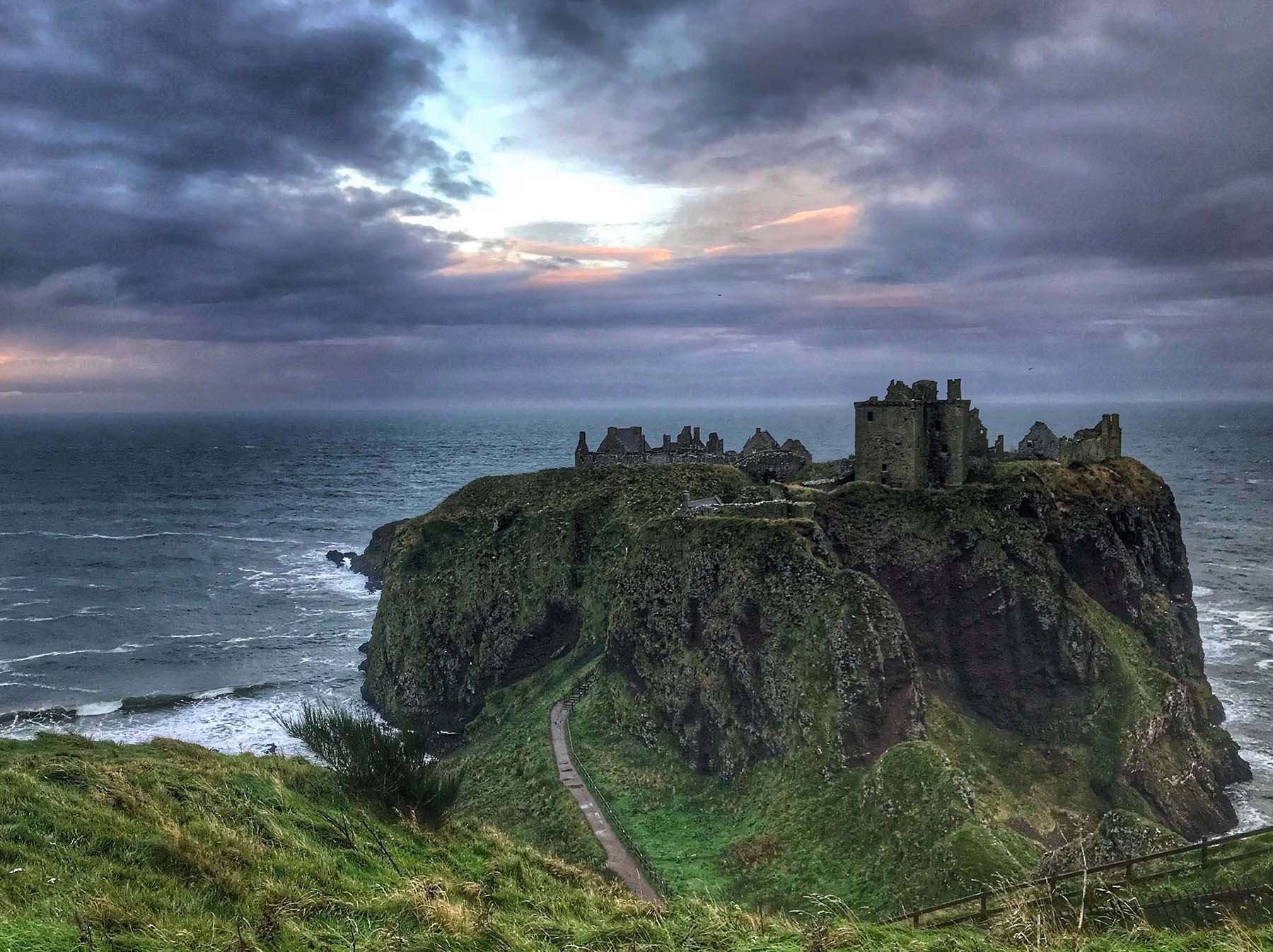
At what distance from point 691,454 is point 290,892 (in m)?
77.0

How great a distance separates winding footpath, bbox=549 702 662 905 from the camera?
37.7 m

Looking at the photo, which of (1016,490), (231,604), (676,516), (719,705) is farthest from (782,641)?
(231,604)

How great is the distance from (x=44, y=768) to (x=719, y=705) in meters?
35.9

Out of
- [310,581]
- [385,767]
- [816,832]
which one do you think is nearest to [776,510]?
[816,832]

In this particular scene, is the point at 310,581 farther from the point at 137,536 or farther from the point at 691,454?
the point at 691,454

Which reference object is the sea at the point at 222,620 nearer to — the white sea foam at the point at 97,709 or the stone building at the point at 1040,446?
the white sea foam at the point at 97,709

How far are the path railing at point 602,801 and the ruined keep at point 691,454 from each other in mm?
26518

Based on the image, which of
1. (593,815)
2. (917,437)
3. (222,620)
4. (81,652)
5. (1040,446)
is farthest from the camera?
(222,620)

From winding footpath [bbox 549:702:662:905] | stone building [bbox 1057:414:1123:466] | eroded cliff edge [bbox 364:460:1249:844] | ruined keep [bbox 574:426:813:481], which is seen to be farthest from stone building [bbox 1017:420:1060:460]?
winding footpath [bbox 549:702:662:905]

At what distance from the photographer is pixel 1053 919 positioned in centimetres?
1438

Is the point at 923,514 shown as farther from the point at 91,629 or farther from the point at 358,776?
the point at 91,629

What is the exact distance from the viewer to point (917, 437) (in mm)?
58062

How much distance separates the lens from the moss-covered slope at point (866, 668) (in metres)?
40.3

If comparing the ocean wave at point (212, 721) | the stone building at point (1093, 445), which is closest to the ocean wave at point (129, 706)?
the ocean wave at point (212, 721)
